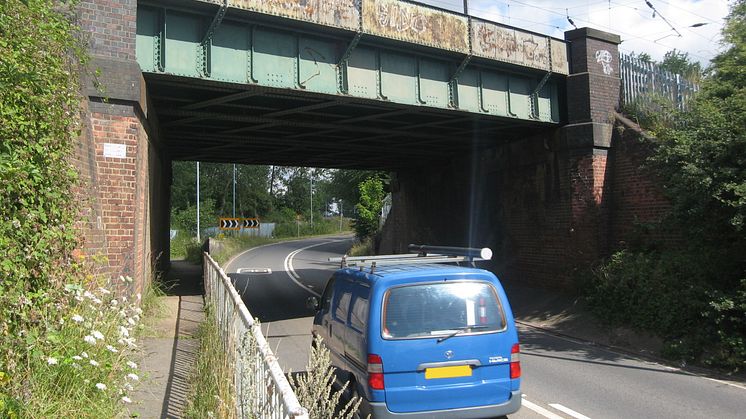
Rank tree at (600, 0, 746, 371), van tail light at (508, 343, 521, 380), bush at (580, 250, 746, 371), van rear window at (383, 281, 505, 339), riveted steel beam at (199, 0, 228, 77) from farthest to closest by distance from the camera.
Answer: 1. riveted steel beam at (199, 0, 228, 77)
2. tree at (600, 0, 746, 371)
3. bush at (580, 250, 746, 371)
4. van tail light at (508, 343, 521, 380)
5. van rear window at (383, 281, 505, 339)

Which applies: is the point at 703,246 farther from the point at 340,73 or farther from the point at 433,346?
the point at 340,73

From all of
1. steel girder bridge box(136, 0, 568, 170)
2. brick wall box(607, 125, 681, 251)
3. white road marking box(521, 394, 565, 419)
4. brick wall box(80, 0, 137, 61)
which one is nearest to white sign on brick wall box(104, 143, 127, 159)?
brick wall box(80, 0, 137, 61)

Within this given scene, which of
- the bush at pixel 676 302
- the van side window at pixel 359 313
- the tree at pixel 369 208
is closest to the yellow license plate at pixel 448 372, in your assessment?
the van side window at pixel 359 313

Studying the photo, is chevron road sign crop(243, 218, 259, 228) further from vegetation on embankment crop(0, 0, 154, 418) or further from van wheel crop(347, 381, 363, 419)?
van wheel crop(347, 381, 363, 419)

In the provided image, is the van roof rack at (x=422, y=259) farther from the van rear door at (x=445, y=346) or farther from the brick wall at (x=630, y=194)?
the brick wall at (x=630, y=194)

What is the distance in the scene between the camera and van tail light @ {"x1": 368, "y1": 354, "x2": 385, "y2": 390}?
4.79 meters

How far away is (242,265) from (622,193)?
64.3 feet

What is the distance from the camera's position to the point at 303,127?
600 inches

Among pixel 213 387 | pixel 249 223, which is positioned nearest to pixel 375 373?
pixel 213 387

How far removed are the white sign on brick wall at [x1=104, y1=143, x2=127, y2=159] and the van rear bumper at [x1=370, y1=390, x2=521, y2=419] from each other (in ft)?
20.9

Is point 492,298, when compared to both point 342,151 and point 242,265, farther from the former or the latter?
point 242,265

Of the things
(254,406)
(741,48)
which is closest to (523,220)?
(741,48)

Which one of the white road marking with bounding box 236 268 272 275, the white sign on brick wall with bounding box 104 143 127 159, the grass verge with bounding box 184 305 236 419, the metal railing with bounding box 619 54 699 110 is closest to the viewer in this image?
the grass verge with bounding box 184 305 236 419

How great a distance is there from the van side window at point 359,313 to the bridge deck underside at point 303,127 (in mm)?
6526
